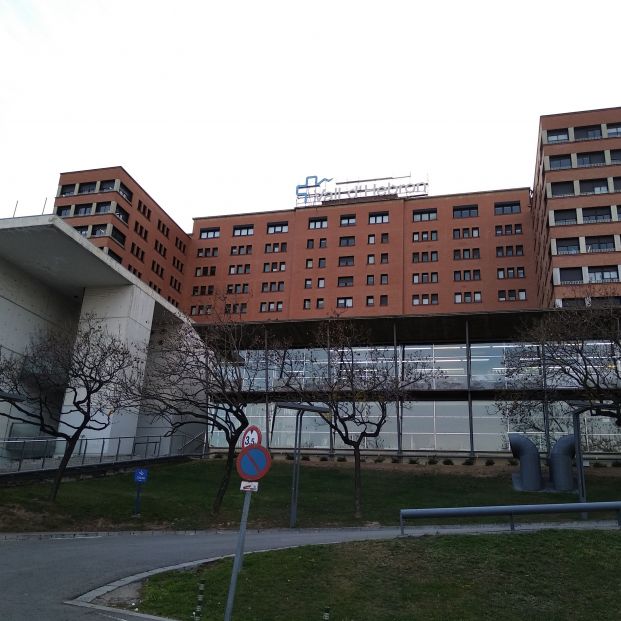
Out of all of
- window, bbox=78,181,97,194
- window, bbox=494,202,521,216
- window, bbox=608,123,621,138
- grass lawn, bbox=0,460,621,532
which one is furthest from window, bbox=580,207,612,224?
window, bbox=78,181,97,194

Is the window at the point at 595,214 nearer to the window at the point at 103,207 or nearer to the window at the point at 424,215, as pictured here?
the window at the point at 424,215

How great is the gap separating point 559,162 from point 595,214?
631cm

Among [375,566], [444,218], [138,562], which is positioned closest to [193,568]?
[138,562]

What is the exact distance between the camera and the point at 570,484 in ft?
83.0

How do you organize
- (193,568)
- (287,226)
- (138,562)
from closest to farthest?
(193,568), (138,562), (287,226)

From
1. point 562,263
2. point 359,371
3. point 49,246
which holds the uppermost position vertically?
point 562,263

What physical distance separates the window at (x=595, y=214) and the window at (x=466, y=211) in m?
14.3

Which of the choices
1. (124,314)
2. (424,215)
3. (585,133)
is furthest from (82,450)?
(585,133)

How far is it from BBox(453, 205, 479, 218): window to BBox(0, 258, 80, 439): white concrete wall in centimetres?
4451

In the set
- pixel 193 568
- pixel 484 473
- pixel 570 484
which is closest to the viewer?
pixel 193 568

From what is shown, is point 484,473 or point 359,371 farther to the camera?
point 484,473

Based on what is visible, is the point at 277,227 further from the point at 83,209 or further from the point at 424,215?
the point at 83,209

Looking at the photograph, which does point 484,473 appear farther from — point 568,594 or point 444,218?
point 444,218

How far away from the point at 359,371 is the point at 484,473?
9.21m
